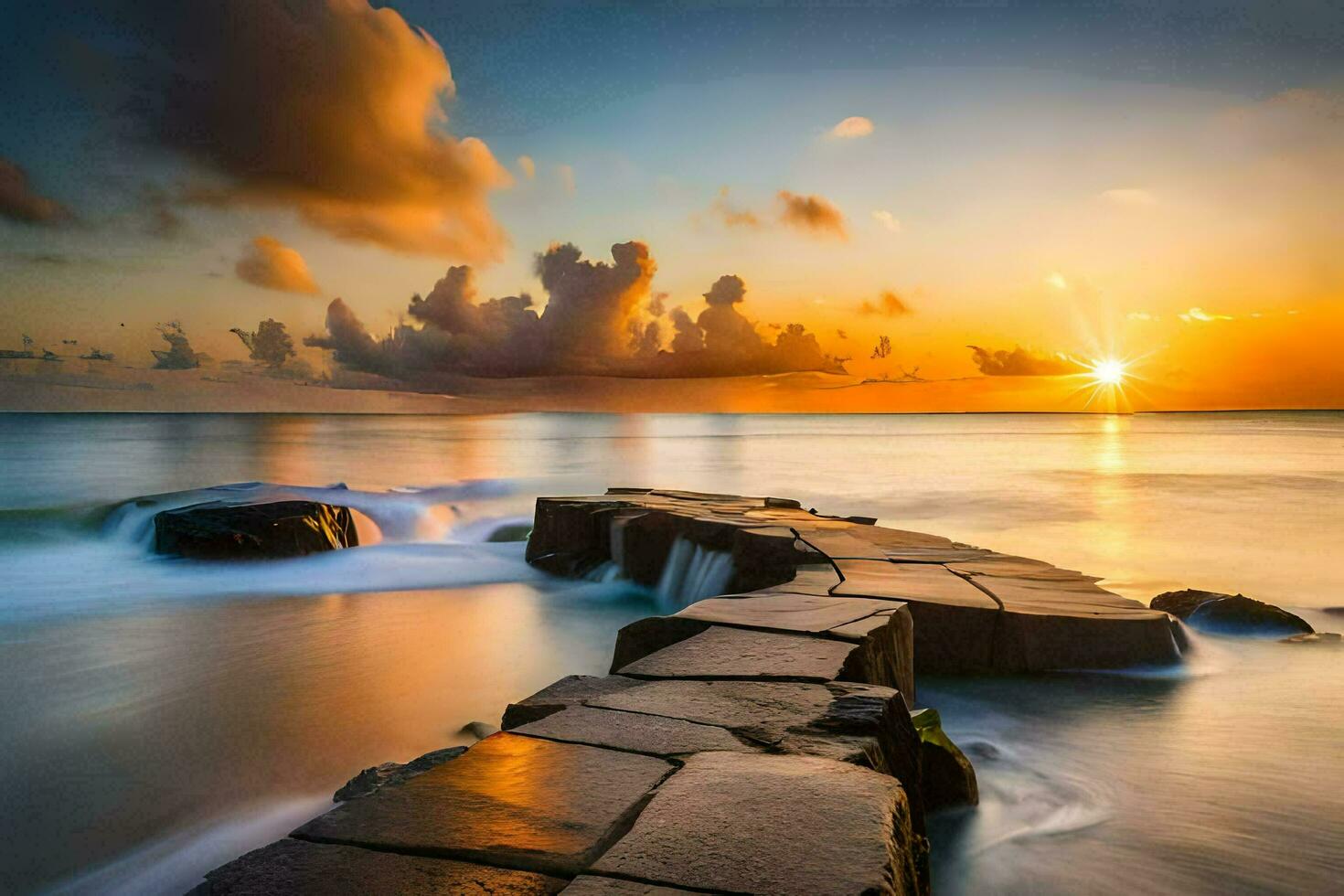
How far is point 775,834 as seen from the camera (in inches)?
61.4

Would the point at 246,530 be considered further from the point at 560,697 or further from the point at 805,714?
the point at 805,714

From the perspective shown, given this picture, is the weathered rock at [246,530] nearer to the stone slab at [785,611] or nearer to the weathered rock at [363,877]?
the stone slab at [785,611]

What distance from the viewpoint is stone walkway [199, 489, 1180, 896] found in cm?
150

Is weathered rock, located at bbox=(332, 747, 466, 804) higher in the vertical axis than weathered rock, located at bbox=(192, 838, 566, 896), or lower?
lower

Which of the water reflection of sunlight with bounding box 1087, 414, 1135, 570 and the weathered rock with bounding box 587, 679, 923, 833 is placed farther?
the water reflection of sunlight with bounding box 1087, 414, 1135, 570

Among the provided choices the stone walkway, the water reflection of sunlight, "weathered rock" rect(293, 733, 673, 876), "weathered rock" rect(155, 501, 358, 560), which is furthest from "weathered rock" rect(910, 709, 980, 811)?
"weathered rock" rect(155, 501, 358, 560)

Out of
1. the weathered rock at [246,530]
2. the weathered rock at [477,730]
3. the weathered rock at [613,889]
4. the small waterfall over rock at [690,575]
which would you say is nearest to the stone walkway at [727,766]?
the weathered rock at [613,889]

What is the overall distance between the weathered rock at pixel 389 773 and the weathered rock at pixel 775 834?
1.76m

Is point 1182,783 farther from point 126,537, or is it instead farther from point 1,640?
point 126,537

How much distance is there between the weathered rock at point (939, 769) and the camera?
280 centimetres

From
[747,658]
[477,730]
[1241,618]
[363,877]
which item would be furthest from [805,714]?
[1241,618]

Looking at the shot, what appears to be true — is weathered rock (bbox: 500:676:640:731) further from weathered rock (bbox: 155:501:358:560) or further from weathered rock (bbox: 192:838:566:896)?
weathered rock (bbox: 155:501:358:560)

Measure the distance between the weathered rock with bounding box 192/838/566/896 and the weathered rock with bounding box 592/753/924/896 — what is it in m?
0.17

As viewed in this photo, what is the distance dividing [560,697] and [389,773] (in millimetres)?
1297
